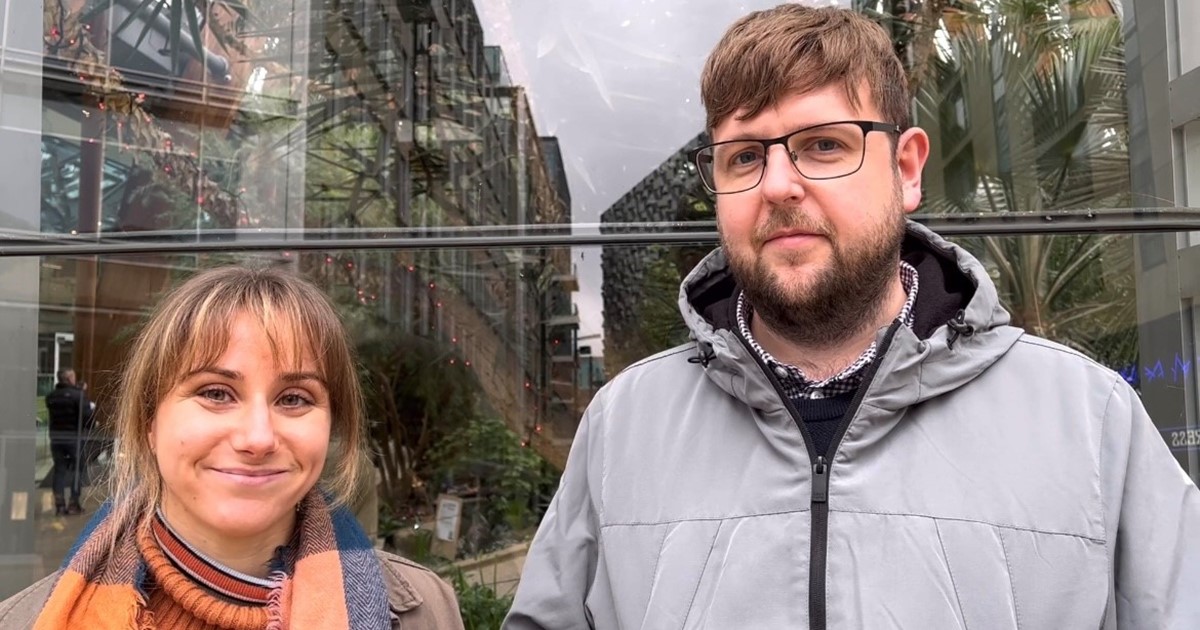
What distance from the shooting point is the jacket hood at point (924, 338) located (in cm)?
129

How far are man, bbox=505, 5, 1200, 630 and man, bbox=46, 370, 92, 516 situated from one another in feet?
12.2

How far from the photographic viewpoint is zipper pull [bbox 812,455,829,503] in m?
1.27

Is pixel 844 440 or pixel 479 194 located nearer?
pixel 844 440

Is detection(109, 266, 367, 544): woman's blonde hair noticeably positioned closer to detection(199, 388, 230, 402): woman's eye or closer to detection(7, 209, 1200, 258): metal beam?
detection(199, 388, 230, 402): woman's eye

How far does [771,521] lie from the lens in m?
1.28

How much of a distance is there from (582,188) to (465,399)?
1290mm

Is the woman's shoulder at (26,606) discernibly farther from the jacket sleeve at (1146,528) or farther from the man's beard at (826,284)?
the jacket sleeve at (1146,528)

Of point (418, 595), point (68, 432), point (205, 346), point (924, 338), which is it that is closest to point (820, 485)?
point (924, 338)

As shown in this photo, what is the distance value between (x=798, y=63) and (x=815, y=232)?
0.85 ft

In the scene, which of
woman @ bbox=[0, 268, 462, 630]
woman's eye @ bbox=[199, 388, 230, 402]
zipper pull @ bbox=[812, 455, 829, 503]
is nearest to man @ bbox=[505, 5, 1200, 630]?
zipper pull @ bbox=[812, 455, 829, 503]

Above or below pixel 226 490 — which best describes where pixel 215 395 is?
above

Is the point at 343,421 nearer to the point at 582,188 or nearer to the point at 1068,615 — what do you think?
the point at 1068,615

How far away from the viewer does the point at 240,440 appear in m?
1.38

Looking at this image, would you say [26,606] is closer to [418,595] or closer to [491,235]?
[418,595]
